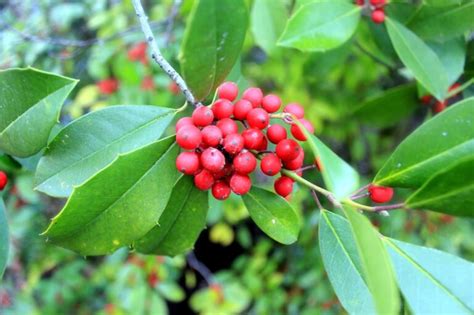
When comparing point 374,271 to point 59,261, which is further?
point 59,261

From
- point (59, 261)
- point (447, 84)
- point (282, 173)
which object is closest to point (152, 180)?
point (282, 173)

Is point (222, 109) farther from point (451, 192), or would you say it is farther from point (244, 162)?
point (451, 192)

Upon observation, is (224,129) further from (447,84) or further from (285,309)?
(285,309)

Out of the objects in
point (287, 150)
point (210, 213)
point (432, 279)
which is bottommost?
point (210, 213)

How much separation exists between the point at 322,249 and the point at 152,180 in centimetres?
30

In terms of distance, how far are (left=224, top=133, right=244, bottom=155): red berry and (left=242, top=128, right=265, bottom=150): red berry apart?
2cm

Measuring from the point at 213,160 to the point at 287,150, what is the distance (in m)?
0.12

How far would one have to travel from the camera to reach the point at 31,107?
786mm

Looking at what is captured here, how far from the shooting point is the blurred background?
2.10 meters

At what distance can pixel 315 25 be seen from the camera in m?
1.01

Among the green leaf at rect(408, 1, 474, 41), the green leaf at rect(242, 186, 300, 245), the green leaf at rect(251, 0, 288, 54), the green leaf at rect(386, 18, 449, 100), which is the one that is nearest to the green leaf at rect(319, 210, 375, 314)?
the green leaf at rect(242, 186, 300, 245)

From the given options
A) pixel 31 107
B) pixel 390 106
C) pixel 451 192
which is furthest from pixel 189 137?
pixel 390 106

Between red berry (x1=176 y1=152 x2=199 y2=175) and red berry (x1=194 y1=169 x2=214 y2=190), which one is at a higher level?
red berry (x1=176 y1=152 x2=199 y2=175)

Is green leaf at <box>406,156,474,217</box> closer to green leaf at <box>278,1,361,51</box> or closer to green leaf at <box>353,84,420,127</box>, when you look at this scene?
green leaf at <box>278,1,361,51</box>
